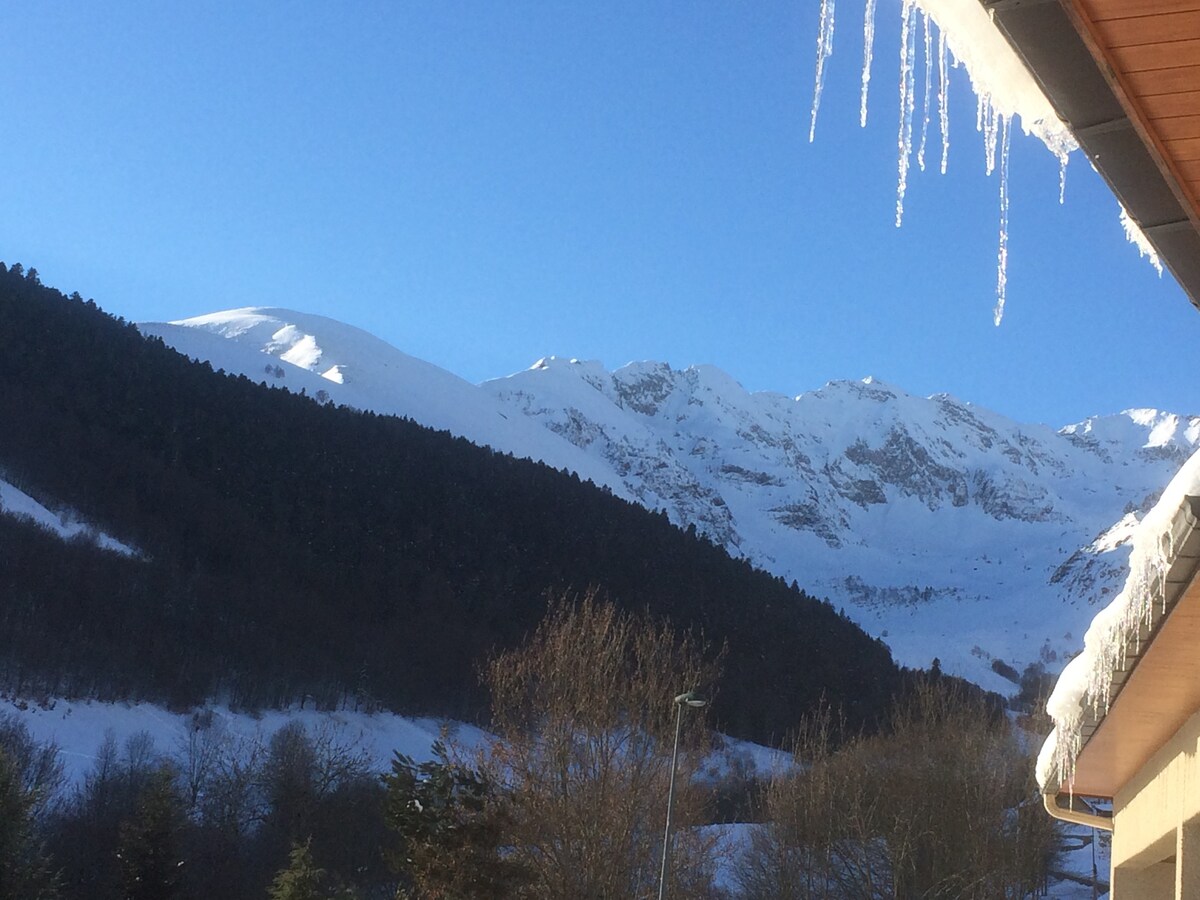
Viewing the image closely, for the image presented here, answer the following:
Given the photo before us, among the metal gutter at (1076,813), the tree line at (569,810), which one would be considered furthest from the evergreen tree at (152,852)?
the metal gutter at (1076,813)

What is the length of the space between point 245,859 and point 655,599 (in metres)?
40.4

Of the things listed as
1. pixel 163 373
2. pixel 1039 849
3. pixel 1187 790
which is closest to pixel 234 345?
pixel 163 373

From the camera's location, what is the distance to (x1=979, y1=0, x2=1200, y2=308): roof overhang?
1732 mm

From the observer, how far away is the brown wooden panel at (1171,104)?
1.92m

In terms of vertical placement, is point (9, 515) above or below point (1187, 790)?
above

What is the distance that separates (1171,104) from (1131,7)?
11.4 inches

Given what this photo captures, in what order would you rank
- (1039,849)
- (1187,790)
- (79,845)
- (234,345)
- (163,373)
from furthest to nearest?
(234,345) → (163,373) → (79,845) → (1039,849) → (1187,790)

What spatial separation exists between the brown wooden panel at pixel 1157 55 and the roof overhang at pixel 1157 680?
1.18 m

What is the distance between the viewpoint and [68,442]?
84.6 metres

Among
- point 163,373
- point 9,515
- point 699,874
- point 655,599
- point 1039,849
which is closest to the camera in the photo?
point 699,874

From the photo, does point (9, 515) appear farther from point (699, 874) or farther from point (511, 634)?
point (699, 874)

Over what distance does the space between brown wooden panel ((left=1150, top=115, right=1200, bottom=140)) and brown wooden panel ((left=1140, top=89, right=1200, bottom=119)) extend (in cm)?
1

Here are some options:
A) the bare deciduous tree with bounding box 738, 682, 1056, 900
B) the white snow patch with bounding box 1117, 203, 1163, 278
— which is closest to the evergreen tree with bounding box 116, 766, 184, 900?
the bare deciduous tree with bounding box 738, 682, 1056, 900

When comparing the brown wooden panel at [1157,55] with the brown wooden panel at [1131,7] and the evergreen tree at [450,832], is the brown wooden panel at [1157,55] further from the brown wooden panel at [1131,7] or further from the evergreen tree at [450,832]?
the evergreen tree at [450,832]
